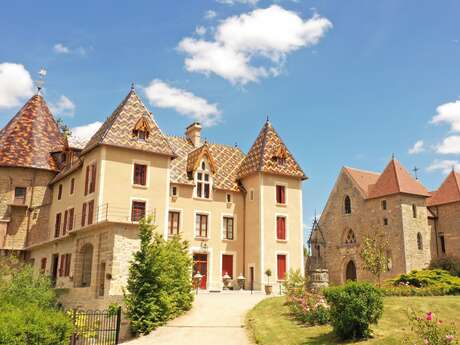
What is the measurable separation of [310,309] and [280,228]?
15919 millimetres

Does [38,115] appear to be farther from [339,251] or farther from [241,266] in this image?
[339,251]

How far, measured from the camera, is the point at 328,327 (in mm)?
17078

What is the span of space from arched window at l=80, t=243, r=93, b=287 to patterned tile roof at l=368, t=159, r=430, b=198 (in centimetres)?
2611

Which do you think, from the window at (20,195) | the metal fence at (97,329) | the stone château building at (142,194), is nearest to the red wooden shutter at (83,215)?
the stone château building at (142,194)

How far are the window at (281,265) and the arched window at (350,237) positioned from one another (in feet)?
45.5

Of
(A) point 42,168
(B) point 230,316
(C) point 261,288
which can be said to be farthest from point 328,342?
(A) point 42,168

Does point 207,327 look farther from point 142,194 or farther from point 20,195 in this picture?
point 20,195

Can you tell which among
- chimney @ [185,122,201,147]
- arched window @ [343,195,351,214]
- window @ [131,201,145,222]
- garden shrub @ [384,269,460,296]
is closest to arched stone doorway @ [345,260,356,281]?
arched window @ [343,195,351,214]

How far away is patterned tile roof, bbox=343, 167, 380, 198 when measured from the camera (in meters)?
45.6

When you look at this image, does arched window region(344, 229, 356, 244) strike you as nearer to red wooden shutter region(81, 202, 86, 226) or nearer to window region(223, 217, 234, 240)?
window region(223, 217, 234, 240)

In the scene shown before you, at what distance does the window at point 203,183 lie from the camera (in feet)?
111

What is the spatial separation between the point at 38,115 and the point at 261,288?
22.0 m

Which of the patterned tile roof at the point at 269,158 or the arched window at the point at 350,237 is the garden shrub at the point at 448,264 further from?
the patterned tile roof at the point at 269,158

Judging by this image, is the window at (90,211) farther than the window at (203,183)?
No
